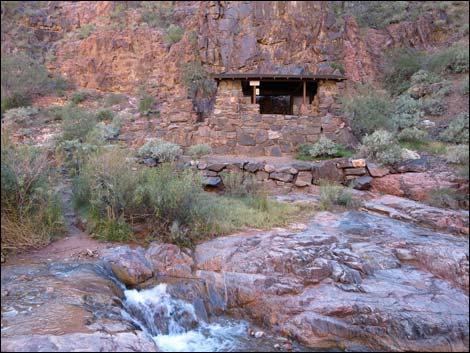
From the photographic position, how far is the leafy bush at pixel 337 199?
24.0ft

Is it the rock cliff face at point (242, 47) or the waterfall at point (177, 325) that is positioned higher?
the rock cliff face at point (242, 47)

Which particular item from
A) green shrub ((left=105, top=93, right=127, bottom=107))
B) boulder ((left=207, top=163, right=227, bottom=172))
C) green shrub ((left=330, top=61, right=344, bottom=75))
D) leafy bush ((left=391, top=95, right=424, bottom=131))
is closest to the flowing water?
boulder ((left=207, top=163, right=227, bottom=172))

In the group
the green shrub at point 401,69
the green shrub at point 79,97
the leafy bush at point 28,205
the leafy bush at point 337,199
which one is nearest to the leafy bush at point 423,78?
the green shrub at point 401,69

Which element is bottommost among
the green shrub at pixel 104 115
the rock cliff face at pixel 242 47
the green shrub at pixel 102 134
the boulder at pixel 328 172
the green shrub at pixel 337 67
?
the boulder at pixel 328 172

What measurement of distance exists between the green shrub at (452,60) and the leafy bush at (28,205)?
23.4 ft

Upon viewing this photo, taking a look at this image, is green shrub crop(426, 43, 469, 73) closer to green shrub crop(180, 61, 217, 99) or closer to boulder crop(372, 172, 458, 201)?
boulder crop(372, 172, 458, 201)

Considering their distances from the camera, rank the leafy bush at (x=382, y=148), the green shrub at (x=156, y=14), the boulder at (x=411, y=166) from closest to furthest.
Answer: the boulder at (x=411, y=166) → the leafy bush at (x=382, y=148) → the green shrub at (x=156, y=14)

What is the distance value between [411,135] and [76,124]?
1071cm

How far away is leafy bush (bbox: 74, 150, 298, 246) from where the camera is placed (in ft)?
19.7

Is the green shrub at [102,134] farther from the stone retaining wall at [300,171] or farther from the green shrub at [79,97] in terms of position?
the green shrub at [79,97]

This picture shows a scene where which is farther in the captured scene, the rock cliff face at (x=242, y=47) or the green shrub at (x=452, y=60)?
the rock cliff face at (x=242, y=47)

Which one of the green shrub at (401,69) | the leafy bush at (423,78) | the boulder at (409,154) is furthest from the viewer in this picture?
the green shrub at (401,69)

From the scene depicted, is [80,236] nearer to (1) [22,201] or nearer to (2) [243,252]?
(1) [22,201]

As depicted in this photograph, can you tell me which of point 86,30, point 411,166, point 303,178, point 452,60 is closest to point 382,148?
point 411,166
